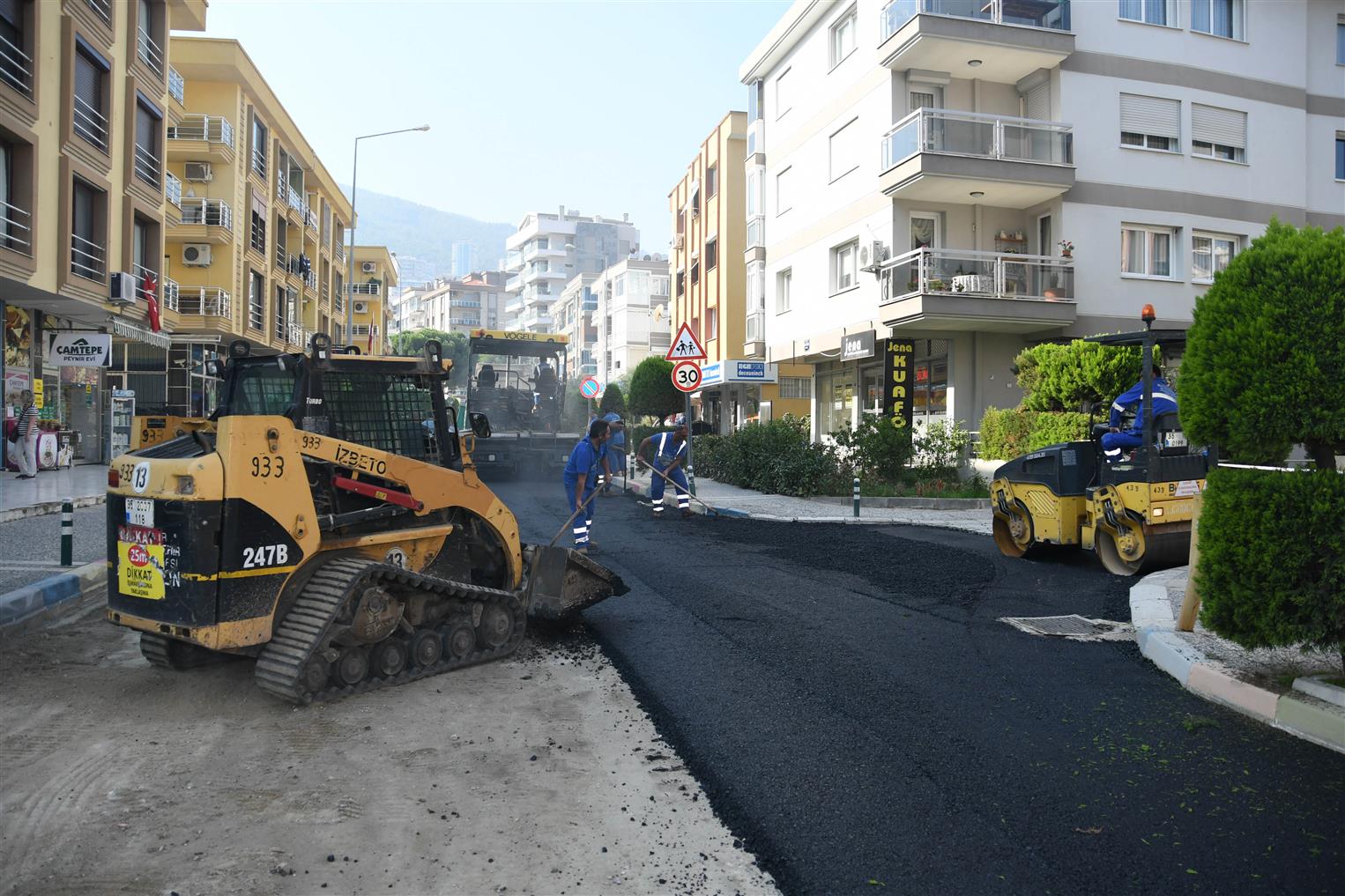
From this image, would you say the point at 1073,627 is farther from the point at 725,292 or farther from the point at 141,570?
the point at 725,292

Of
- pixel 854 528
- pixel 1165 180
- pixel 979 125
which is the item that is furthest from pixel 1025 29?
pixel 854 528

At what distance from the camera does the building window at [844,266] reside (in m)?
24.4

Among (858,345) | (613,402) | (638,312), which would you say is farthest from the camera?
(638,312)

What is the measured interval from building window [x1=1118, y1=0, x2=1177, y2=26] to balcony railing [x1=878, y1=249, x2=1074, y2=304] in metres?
6.26

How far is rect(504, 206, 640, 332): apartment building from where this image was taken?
10800 cm

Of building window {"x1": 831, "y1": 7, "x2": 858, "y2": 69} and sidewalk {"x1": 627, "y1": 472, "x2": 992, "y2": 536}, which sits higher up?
building window {"x1": 831, "y1": 7, "x2": 858, "y2": 69}

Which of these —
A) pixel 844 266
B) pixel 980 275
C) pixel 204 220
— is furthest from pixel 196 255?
pixel 980 275

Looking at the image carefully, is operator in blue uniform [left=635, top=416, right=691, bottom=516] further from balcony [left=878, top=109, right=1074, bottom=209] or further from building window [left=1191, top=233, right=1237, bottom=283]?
building window [left=1191, top=233, right=1237, bottom=283]

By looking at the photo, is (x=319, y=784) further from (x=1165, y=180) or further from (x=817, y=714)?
(x=1165, y=180)

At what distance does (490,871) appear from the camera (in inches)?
133

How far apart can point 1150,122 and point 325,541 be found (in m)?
22.6

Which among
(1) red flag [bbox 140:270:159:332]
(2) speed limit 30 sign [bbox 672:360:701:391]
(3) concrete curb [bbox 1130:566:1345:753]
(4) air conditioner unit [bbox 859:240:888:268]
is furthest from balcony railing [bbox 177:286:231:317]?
(3) concrete curb [bbox 1130:566:1345:753]

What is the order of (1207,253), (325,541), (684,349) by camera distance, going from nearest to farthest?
(325,541) → (684,349) → (1207,253)

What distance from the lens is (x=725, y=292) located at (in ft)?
119
